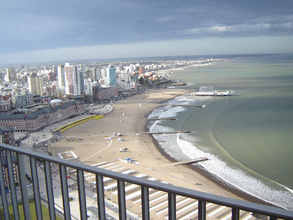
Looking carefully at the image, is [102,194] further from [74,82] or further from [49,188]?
[74,82]

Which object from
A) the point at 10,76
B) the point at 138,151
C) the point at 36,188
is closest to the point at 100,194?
the point at 36,188

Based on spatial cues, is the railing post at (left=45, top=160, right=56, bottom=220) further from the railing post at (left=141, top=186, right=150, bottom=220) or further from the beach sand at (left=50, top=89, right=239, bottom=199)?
the beach sand at (left=50, top=89, right=239, bottom=199)

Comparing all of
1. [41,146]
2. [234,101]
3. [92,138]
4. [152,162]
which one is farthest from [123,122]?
[234,101]

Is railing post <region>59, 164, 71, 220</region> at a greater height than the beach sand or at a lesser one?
greater

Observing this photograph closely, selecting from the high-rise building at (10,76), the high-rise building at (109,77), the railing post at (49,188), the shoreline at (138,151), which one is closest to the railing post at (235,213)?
the railing post at (49,188)

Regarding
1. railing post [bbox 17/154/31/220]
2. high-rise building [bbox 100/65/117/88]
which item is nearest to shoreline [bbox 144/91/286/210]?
railing post [bbox 17/154/31/220]
